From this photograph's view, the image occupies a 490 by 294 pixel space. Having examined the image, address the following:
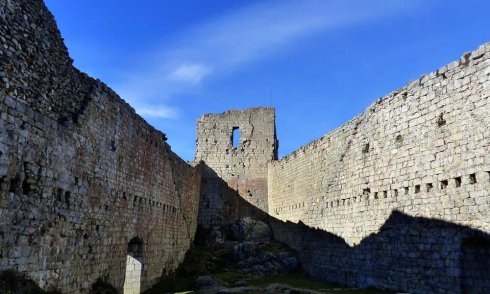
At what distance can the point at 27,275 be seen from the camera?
9.12 meters

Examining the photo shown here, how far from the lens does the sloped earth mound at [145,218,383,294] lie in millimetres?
15734

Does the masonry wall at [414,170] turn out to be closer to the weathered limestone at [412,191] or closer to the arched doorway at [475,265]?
the weathered limestone at [412,191]

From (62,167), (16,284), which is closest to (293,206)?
(62,167)

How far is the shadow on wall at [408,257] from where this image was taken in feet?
33.9

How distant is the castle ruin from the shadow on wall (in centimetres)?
4

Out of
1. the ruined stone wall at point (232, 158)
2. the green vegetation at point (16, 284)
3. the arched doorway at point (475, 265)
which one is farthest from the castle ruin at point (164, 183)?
the ruined stone wall at point (232, 158)

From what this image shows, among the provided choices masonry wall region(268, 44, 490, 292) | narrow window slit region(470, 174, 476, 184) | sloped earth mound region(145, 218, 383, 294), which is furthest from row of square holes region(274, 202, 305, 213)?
narrow window slit region(470, 174, 476, 184)

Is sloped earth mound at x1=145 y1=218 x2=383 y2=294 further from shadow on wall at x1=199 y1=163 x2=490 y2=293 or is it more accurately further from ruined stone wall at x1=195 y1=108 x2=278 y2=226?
ruined stone wall at x1=195 y1=108 x2=278 y2=226

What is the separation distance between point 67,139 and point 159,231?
839cm

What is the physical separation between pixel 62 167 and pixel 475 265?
10.5 metres

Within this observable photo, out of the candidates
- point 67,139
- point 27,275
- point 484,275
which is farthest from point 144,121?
point 484,275

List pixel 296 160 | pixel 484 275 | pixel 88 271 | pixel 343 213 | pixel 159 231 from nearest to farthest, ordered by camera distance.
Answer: pixel 484 275 < pixel 88 271 < pixel 343 213 < pixel 159 231 < pixel 296 160

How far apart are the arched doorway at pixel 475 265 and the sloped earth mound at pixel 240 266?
139 inches

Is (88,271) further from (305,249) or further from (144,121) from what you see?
(305,249)
